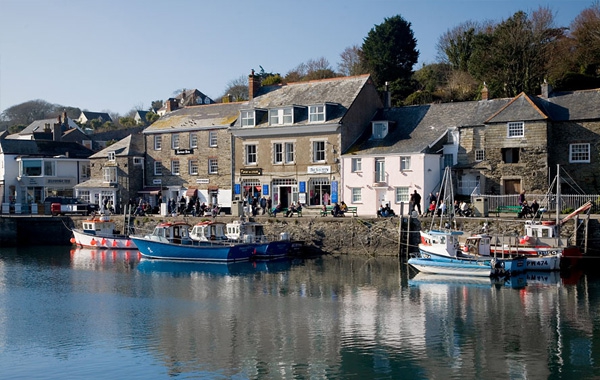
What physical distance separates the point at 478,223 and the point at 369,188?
944cm

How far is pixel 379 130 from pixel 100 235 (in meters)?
20.0

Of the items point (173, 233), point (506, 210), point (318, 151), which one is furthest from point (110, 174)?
point (506, 210)

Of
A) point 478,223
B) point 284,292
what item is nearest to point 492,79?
point 478,223

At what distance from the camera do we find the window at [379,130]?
49.7 meters

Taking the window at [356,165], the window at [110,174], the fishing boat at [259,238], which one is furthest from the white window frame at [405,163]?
the window at [110,174]

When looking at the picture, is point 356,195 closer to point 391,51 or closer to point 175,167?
point 175,167

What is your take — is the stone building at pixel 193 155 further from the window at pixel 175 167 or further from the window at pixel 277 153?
the window at pixel 277 153

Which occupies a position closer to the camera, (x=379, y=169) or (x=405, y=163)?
(x=405, y=163)

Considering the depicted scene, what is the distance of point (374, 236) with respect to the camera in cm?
4247

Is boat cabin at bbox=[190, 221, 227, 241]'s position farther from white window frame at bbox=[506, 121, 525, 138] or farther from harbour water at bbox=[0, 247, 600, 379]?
white window frame at bbox=[506, 121, 525, 138]

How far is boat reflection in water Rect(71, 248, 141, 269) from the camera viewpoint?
4288 centimetres

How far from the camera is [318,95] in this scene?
171 ft

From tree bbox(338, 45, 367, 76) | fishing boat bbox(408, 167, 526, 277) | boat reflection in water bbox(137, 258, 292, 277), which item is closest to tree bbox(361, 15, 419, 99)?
tree bbox(338, 45, 367, 76)

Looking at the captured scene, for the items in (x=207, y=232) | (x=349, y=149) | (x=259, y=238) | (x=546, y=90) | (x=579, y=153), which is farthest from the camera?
(x=349, y=149)
